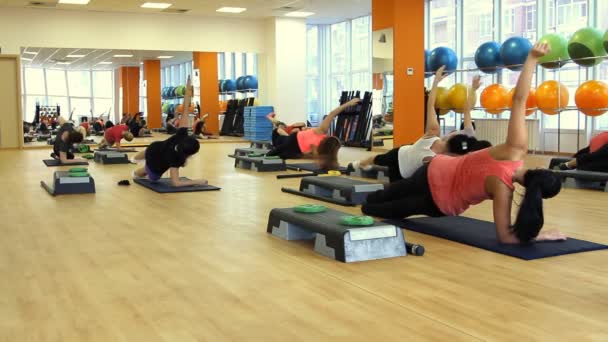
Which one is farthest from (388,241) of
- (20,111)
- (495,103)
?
(20,111)

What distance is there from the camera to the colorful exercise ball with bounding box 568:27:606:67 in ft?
27.6

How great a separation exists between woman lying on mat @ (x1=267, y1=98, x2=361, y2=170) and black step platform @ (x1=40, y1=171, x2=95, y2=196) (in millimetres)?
2384

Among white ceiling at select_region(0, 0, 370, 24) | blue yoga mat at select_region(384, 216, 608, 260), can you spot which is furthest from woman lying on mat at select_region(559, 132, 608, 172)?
white ceiling at select_region(0, 0, 370, 24)

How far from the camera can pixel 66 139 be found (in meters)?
9.18

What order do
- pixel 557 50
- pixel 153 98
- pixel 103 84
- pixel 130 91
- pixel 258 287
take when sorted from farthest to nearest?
pixel 153 98
pixel 130 91
pixel 103 84
pixel 557 50
pixel 258 287

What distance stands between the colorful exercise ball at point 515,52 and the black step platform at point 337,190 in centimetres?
457

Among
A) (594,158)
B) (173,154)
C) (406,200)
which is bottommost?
(406,200)

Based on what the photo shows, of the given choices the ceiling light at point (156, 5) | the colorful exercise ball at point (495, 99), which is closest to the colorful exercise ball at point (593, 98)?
the colorful exercise ball at point (495, 99)

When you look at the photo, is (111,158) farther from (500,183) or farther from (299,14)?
(500,183)

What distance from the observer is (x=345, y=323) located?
250 cm

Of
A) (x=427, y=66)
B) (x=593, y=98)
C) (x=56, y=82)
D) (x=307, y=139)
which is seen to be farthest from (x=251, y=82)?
(x=593, y=98)

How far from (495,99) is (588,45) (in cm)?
161

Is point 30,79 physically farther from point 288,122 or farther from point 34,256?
point 34,256

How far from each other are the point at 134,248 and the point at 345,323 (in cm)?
185
